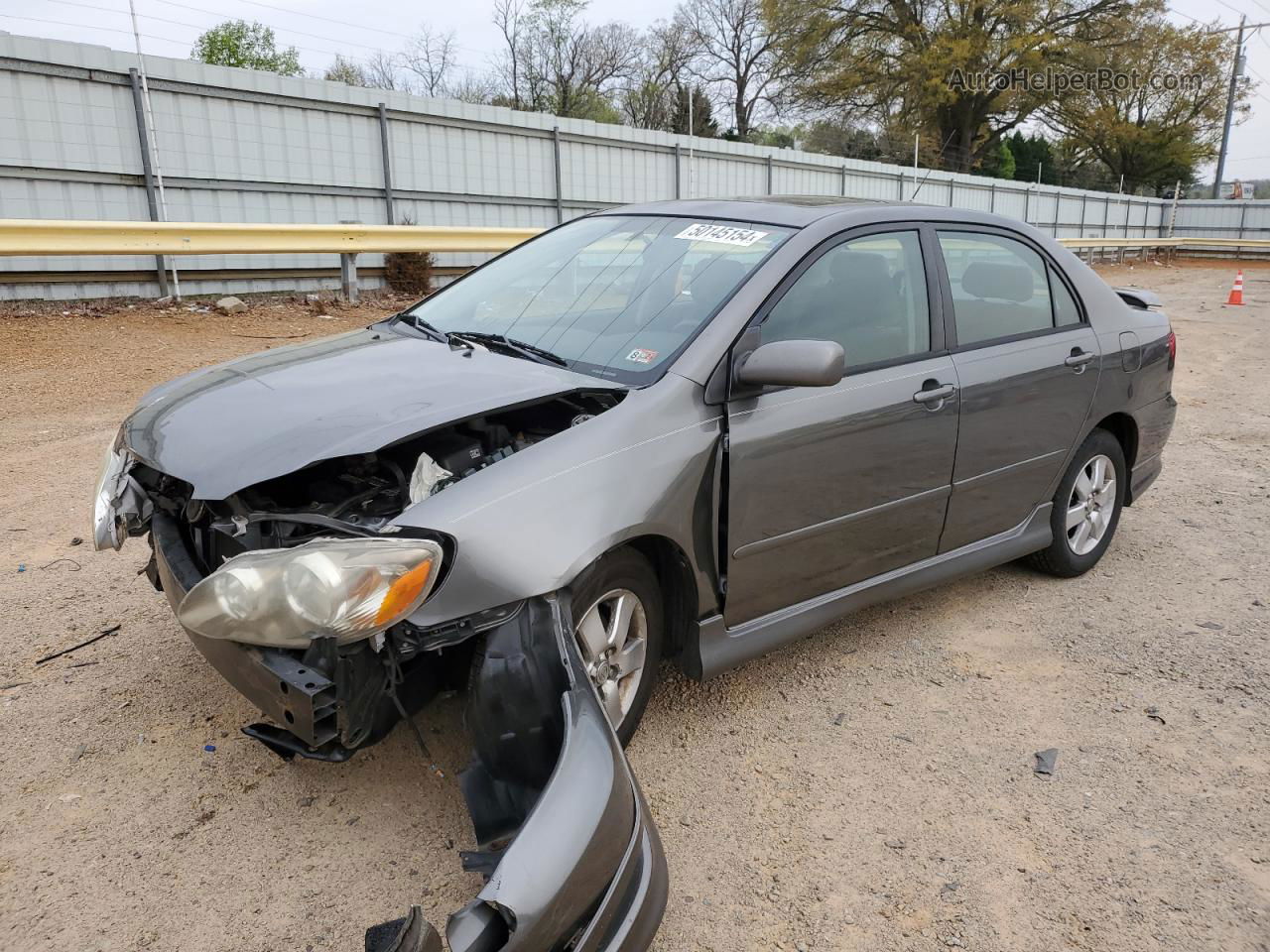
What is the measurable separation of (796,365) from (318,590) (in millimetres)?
1448

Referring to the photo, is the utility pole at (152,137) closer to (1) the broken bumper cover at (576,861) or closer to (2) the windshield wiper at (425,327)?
(2) the windshield wiper at (425,327)

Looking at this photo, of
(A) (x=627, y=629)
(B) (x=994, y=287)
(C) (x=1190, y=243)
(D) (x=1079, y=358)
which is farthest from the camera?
(C) (x=1190, y=243)

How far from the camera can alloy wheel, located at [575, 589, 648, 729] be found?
8.36 ft

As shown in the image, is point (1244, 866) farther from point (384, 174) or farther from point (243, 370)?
point (384, 174)

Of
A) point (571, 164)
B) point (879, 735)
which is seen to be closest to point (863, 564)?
point (879, 735)

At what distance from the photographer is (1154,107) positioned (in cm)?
4328

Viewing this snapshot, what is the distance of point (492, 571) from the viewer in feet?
7.38

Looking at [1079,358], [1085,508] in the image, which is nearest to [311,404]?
[1079,358]

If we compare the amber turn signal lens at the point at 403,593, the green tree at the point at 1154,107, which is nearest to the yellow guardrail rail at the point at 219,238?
the amber turn signal lens at the point at 403,593

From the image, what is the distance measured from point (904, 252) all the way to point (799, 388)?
0.91 metres

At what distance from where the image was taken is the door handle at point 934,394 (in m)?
3.33

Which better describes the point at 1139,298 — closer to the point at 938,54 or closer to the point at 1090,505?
the point at 1090,505

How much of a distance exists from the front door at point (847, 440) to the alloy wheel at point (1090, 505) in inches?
42.7

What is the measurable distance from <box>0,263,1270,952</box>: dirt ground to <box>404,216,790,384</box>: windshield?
3.96 feet
